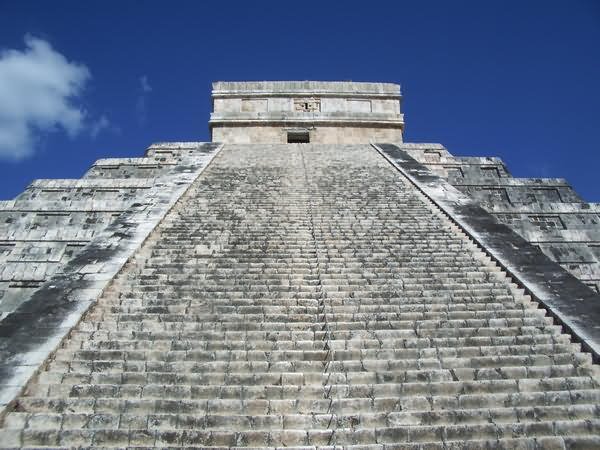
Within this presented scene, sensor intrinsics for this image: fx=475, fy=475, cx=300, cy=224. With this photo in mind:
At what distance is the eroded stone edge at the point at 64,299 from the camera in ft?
14.6

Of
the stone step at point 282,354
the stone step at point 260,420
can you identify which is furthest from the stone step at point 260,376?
the stone step at point 260,420

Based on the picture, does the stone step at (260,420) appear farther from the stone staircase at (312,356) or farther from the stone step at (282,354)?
the stone step at (282,354)

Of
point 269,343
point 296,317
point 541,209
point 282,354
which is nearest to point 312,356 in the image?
point 282,354

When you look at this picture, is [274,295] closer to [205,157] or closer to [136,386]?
[136,386]

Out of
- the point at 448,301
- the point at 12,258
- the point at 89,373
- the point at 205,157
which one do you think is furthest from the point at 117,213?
the point at 448,301

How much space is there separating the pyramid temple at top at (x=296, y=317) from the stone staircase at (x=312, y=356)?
0.06 feet

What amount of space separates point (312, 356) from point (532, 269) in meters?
3.59

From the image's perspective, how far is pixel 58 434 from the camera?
3.85 meters

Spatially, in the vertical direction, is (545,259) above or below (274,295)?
above

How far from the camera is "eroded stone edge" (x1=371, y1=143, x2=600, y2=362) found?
5.29 metres

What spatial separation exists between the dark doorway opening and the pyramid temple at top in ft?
20.0

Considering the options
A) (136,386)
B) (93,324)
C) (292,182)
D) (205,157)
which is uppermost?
(205,157)

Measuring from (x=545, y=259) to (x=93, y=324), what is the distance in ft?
19.8

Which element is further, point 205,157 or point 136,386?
point 205,157
